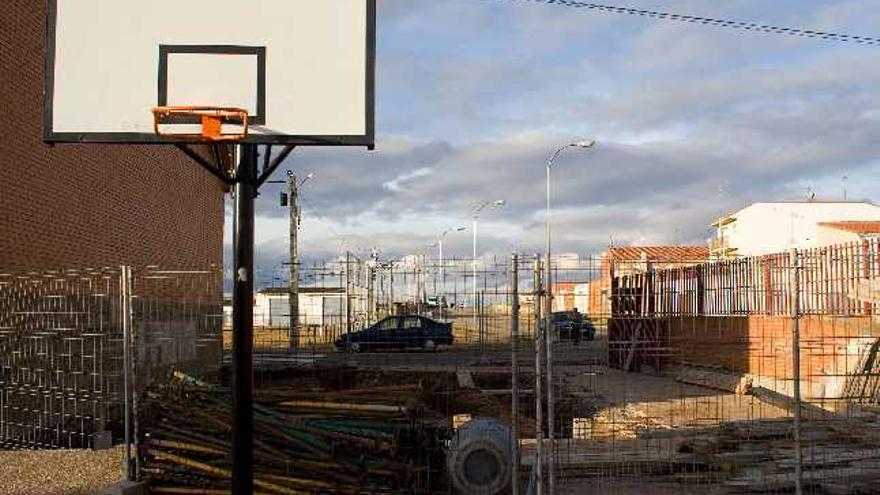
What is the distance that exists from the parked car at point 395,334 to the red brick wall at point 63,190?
20.3ft

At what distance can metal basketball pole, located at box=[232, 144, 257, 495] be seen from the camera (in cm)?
727

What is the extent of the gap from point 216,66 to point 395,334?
14.2ft

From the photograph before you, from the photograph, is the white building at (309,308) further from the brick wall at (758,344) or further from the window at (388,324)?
the brick wall at (758,344)

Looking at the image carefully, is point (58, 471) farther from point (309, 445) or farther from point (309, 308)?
point (309, 308)

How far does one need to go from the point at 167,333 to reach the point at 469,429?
9.00 metres

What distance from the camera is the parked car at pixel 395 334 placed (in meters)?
9.97

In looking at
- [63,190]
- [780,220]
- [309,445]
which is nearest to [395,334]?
[309,445]

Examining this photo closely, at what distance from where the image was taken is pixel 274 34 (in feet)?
23.3

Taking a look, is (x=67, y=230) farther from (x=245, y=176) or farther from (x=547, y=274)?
(x=547, y=274)

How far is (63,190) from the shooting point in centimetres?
1570

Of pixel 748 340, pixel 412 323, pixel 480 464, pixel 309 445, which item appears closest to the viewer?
pixel 480 464

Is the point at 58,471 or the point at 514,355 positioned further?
the point at 58,471

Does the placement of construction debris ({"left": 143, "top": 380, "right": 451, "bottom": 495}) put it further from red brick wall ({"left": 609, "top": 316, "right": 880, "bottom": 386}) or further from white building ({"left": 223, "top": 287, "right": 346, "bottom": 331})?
red brick wall ({"left": 609, "top": 316, "right": 880, "bottom": 386})

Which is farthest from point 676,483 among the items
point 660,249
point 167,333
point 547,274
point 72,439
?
point 660,249
